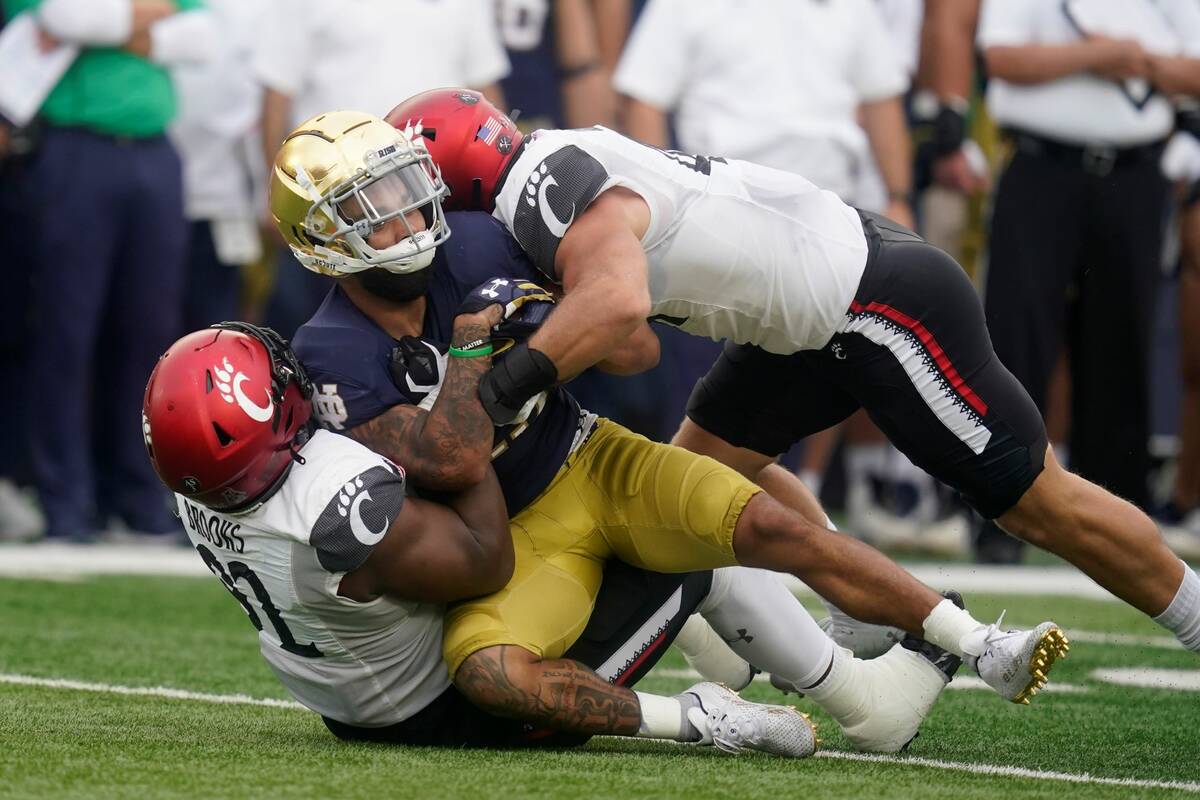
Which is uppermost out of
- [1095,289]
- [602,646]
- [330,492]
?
[330,492]

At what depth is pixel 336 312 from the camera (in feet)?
13.5

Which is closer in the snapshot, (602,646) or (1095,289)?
(602,646)

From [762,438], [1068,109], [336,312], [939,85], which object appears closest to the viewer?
[336,312]

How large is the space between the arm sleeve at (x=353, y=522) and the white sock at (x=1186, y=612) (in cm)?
167

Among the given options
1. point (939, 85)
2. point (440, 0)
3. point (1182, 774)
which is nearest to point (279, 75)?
point (440, 0)

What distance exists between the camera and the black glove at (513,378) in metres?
3.85

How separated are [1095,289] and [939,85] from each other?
1189mm

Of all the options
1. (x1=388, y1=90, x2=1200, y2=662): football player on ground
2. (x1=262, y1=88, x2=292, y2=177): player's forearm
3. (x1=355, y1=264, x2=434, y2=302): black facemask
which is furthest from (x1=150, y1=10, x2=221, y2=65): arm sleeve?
(x1=355, y1=264, x2=434, y2=302): black facemask

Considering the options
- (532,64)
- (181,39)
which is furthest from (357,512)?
(532,64)

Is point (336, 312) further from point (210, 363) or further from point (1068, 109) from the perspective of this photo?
point (1068, 109)

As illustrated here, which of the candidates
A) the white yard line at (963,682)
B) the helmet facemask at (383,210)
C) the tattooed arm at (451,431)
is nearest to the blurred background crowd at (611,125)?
the white yard line at (963,682)

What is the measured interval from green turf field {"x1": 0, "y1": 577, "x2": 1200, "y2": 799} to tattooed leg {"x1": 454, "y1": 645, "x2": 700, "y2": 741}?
0.21ft

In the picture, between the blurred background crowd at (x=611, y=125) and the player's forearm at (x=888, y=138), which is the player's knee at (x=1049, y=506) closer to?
the blurred background crowd at (x=611, y=125)

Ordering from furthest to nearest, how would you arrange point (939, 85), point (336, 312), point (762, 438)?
point (939, 85) < point (762, 438) < point (336, 312)
